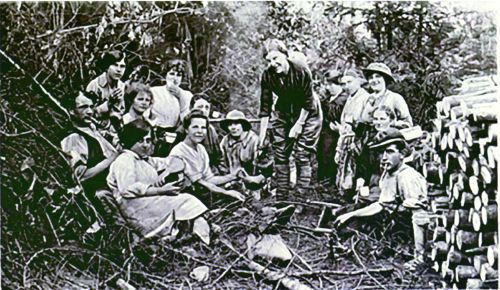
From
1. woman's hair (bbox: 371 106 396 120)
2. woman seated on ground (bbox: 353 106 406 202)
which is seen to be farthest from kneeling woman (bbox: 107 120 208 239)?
woman's hair (bbox: 371 106 396 120)

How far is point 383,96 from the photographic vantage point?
397 cm

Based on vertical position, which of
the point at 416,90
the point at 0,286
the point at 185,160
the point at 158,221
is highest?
the point at 416,90

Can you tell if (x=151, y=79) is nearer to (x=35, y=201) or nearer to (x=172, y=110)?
(x=172, y=110)

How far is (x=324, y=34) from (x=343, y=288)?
Result: 1.19 meters

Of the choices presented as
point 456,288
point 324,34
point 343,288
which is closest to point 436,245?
point 456,288

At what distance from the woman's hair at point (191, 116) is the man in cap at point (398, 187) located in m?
0.81

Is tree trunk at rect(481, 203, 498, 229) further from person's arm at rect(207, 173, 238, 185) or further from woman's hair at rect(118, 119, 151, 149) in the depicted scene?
woman's hair at rect(118, 119, 151, 149)

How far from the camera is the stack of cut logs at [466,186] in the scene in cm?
380

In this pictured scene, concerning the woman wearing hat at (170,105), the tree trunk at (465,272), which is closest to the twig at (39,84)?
the woman wearing hat at (170,105)

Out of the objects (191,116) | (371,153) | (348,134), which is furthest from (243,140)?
(371,153)

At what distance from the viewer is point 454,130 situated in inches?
152

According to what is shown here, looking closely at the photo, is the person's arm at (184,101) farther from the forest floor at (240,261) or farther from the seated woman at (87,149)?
the forest floor at (240,261)

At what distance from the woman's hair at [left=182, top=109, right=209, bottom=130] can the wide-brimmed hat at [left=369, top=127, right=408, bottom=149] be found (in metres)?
0.80

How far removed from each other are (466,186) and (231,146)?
1.09m
